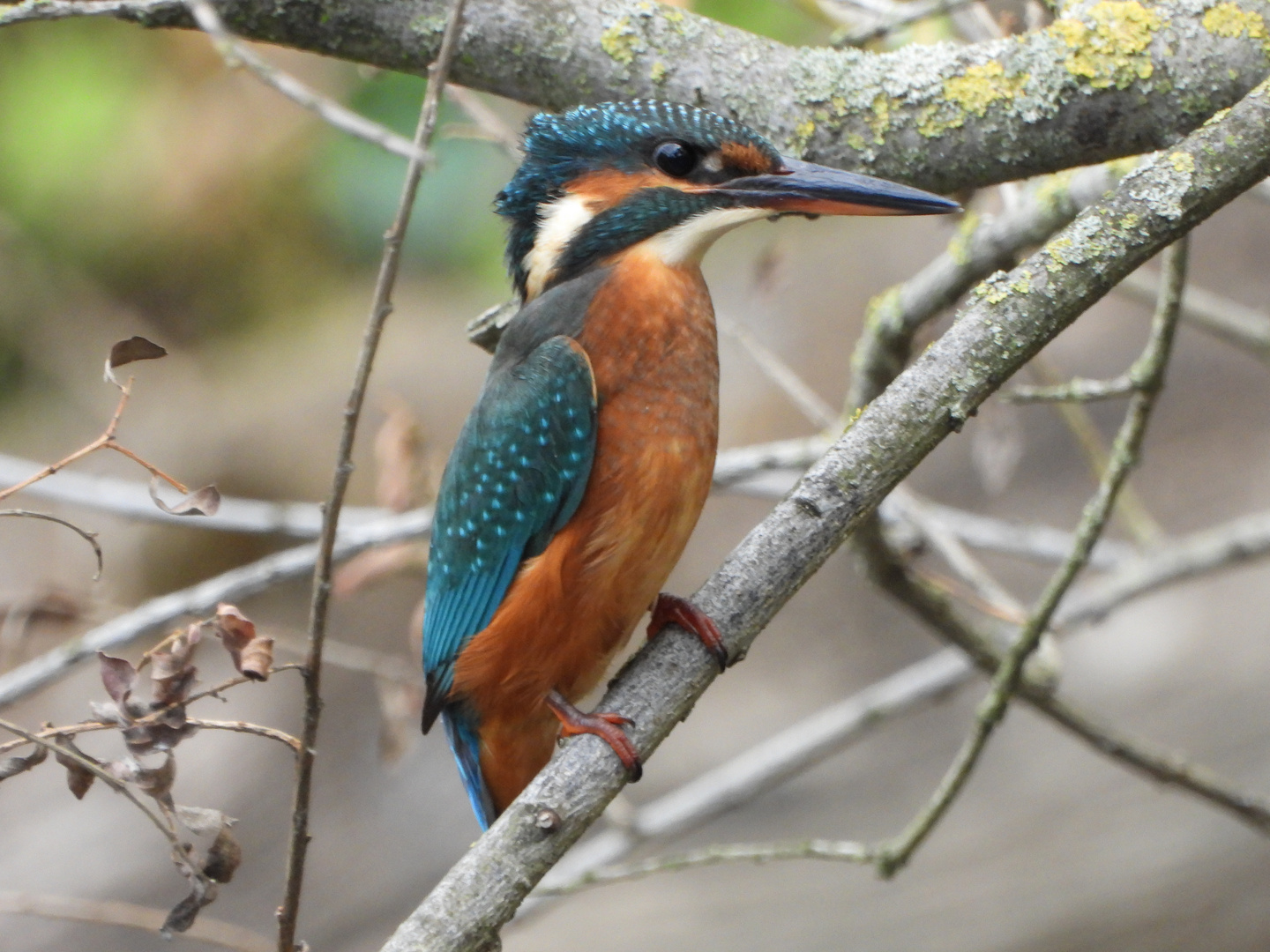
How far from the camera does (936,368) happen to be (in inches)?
58.1

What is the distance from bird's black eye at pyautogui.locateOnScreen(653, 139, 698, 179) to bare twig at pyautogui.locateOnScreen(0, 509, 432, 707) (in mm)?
981

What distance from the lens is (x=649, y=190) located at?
2.03m

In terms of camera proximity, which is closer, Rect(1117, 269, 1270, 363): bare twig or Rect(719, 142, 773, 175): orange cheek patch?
Rect(719, 142, 773, 175): orange cheek patch

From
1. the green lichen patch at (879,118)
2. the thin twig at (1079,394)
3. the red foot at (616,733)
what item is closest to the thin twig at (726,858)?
the red foot at (616,733)

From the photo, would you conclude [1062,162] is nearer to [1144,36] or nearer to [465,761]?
[1144,36]

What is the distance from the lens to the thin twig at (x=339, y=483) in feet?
4.00

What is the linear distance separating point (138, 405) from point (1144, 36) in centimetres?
424

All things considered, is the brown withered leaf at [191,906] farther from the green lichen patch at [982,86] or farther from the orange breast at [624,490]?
the green lichen patch at [982,86]

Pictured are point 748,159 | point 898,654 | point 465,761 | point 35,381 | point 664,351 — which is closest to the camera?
point 748,159

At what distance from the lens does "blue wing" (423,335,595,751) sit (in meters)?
1.98

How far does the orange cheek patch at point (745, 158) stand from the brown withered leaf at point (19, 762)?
1210 millimetres

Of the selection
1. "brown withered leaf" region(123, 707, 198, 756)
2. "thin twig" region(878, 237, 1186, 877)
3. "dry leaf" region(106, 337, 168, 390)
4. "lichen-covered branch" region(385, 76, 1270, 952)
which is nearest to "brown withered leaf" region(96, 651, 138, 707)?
"brown withered leaf" region(123, 707, 198, 756)

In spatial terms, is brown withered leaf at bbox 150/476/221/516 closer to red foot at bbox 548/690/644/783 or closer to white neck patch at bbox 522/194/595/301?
red foot at bbox 548/690/644/783

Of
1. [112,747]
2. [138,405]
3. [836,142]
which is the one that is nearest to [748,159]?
[836,142]
